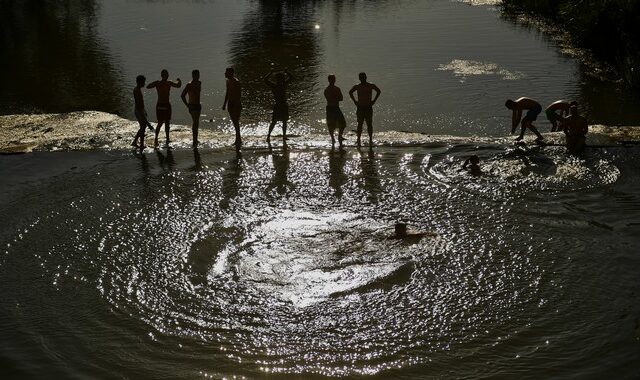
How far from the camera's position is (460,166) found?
12.5m

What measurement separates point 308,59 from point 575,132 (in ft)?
39.3

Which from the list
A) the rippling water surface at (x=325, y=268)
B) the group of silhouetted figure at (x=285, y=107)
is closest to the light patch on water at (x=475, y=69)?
the group of silhouetted figure at (x=285, y=107)

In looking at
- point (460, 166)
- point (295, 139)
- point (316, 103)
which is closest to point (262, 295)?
point (460, 166)

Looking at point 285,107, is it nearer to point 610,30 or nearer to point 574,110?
point 574,110

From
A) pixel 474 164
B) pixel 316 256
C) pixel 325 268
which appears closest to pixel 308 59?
pixel 474 164

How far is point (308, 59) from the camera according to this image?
2331 centimetres

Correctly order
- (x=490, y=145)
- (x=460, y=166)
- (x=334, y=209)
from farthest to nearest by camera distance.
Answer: (x=490, y=145)
(x=460, y=166)
(x=334, y=209)

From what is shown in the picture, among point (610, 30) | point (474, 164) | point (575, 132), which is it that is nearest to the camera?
point (474, 164)

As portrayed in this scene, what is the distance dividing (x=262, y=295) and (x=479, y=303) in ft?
8.27

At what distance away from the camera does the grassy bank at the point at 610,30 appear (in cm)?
1953

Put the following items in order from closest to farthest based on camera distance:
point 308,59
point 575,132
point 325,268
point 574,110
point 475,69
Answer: point 325,268 < point 575,132 < point 574,110 < point 475,69 < point 308,59

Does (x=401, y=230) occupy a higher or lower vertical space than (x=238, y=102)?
lower

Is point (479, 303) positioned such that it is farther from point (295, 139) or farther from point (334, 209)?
point (295, 139)

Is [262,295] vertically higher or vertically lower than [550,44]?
lower
